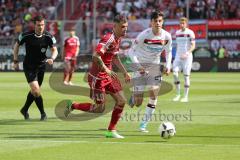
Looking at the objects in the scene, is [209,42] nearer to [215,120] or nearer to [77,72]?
[77,72]

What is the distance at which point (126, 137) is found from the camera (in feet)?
43.3

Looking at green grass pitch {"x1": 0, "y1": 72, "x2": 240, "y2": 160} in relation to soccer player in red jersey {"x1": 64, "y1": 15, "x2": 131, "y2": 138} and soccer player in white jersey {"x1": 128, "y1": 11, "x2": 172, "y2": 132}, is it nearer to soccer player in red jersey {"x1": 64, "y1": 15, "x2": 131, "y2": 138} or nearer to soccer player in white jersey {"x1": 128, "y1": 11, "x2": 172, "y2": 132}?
soccer player in red jersey {"x1": 64, "y1": 15, "x2": 131, "y2": 138}

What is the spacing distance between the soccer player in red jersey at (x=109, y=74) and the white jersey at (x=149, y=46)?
1.55 metres

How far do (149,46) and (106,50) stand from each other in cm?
219

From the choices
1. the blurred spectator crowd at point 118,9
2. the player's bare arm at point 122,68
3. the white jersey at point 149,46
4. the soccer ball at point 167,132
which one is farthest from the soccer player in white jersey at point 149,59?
the blurred spectator crowd at point 118,9

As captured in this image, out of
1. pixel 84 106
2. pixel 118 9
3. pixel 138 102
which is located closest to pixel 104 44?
pixel 84 106

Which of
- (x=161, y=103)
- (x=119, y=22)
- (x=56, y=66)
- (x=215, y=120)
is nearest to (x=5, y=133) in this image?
(x=119, y=22)

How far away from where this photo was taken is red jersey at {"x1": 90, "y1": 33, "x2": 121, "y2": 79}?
12945 millimetres

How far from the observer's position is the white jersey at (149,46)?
15.1 m

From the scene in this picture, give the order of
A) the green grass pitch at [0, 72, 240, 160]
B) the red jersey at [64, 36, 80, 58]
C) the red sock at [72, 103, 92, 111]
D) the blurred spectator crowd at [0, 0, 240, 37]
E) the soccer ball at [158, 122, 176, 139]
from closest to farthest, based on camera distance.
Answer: the green grass pitch at [0, 72, 240, 160] → the soccer ball at [158, 122, 176, 139] → the red sock at [72, 103, 92, 111] → the red jersey at [64, 36, 80, 58] → the blurred spectator crowd at [0, 0, 240, 37]

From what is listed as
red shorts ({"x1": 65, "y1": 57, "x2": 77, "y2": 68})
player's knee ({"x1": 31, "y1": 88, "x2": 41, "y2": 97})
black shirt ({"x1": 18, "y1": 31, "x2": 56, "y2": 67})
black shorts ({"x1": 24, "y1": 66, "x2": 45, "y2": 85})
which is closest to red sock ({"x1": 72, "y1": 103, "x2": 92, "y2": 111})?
player's knee ({"x1": 31, "y1": 88, "x2": 41, "y2": 97})

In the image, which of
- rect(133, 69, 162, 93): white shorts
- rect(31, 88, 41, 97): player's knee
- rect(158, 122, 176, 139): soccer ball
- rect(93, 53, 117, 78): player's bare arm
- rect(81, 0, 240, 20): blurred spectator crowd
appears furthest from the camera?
rect(81, 0, 240, 20): blurred spectator crowd

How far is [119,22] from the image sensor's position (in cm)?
1294

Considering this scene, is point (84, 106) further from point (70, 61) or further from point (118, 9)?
point (118, 9)
